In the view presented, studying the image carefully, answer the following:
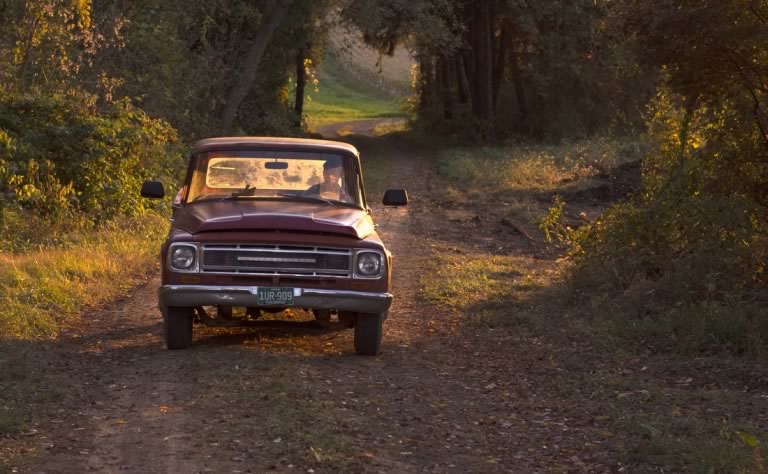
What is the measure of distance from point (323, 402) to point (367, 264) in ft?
5.92

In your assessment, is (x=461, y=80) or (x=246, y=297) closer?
(x=246, y=297)

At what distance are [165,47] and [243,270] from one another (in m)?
17.4

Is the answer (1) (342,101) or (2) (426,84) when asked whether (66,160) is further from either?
(1) (342,101)

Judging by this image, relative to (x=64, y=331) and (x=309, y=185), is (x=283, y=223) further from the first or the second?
(x=64, y=331)

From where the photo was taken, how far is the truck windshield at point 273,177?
1062 cm

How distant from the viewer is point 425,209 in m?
24.4

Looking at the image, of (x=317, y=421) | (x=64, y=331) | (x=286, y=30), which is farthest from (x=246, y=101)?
(x=317, y=421)

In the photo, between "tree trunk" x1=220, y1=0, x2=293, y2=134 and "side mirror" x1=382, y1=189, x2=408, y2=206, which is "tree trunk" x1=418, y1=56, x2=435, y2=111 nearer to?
"tree trunk" x1=220, y1=0, x2=293, y2=134

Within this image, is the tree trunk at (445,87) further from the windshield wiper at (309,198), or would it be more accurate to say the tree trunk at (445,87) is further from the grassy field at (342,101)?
the windshield wiper at (309,198)

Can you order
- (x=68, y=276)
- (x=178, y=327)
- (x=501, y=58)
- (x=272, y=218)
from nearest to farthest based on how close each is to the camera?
(x=272, y=218), (x=178, y=327), (x=68, y=276), (x=501, y=58)

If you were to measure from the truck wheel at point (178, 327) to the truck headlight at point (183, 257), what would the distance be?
1.29ft

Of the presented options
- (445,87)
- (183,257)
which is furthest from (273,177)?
(445,87)

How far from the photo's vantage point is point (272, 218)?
31.4ft

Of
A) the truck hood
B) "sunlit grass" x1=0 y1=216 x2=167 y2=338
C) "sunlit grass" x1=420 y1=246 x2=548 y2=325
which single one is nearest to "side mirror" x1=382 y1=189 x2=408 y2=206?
the truck hood
